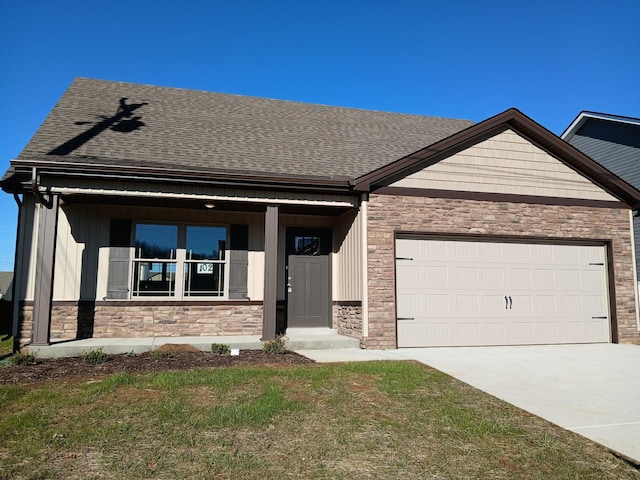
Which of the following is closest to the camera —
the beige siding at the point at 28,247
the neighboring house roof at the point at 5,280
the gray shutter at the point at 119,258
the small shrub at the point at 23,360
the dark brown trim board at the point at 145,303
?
the small shrub at the point at 23,360

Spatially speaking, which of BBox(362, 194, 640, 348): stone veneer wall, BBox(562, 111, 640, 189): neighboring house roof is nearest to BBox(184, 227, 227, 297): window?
BBox(362, 194, 640, 348): stone veneer wall

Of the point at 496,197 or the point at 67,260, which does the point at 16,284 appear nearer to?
the point at 67,260

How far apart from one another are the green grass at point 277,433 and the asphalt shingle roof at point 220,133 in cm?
469

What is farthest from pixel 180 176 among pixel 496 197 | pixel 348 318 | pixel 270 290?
pixel 496 197

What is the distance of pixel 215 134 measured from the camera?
11.4 metres

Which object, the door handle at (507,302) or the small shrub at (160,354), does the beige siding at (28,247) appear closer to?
the small shrub at (160,354)

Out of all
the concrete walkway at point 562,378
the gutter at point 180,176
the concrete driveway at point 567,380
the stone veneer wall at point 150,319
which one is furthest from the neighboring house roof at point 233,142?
the concrete driveway at point 567,380

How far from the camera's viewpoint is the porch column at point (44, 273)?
834cm

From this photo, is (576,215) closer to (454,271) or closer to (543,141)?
(543,141)

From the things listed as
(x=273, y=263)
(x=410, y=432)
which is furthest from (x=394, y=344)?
(x=410, y=432)

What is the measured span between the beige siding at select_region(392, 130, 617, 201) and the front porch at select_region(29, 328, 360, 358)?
11.7ft

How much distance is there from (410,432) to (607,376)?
4.41 meters

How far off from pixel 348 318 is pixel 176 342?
3647 millimetres

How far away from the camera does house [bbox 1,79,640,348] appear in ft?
30.5
